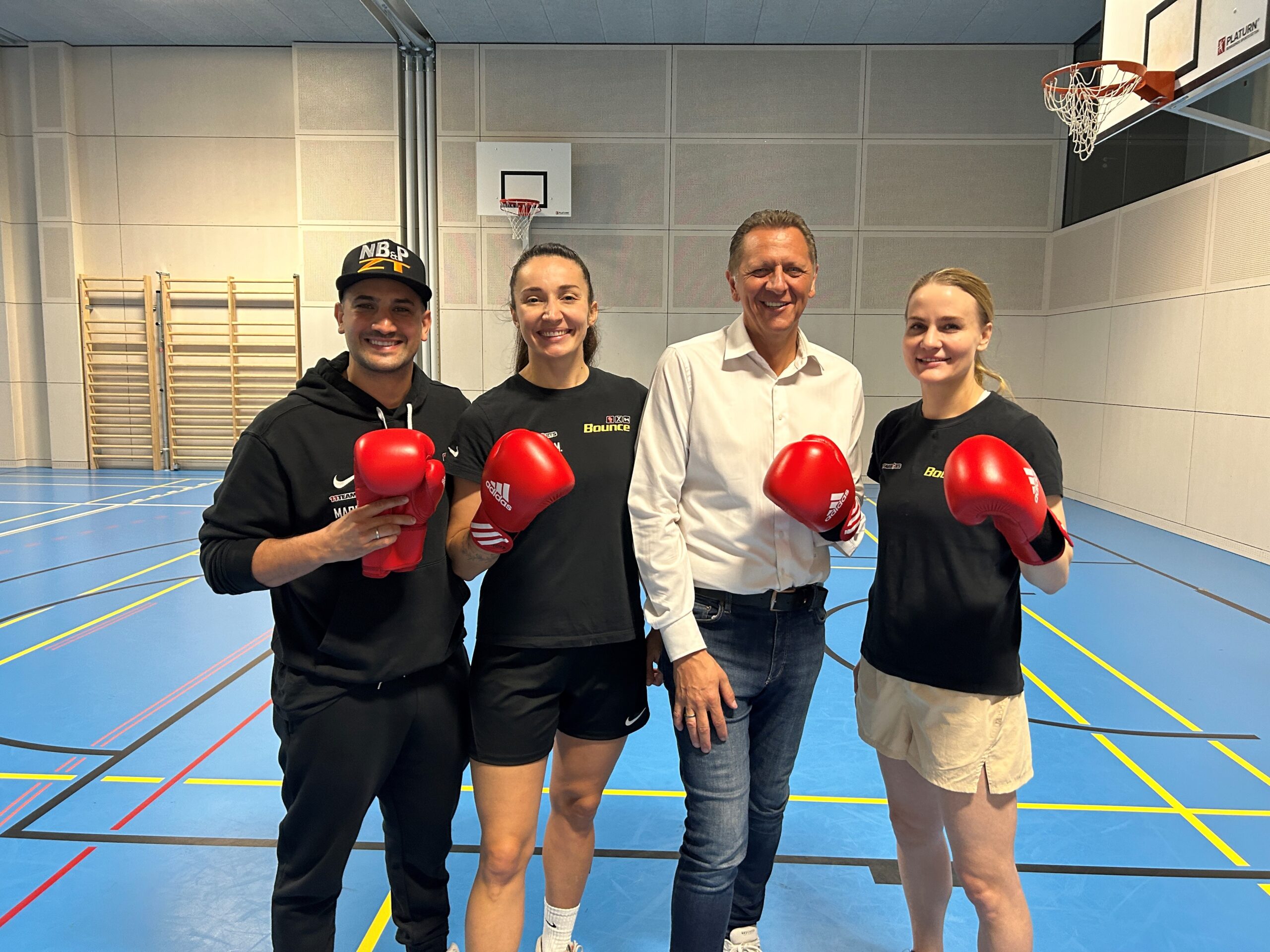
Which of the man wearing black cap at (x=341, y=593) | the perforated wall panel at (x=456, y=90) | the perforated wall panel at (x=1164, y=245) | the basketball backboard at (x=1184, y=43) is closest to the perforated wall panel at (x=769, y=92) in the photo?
the perforated wall panel at (x=456, y=90)

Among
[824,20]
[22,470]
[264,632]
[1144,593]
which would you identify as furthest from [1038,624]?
[22,470]

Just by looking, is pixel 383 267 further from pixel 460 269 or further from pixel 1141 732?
pixel 460 269

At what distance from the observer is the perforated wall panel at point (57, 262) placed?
9.80m

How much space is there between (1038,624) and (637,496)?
143 inches

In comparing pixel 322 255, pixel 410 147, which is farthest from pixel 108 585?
pixel 410 147

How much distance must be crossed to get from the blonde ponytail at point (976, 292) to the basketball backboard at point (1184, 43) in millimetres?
3411

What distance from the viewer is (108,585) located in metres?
4.96

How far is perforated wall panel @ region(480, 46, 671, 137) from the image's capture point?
30.4 ft

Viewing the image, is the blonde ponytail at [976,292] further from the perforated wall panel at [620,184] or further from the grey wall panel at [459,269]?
the grey wall panel at [459,269]

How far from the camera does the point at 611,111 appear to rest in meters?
9.35

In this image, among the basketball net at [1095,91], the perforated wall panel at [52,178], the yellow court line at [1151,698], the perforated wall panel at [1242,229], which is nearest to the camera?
the yellow court line at [1151,698]

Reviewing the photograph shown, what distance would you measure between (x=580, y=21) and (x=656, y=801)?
27.9ft

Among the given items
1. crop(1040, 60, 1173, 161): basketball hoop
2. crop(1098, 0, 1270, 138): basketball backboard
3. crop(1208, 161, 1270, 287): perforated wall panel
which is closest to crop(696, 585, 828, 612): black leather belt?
crop(1098, 0, 1270, 138): basketball backboard

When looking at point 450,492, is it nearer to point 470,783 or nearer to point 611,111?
point 470,783
